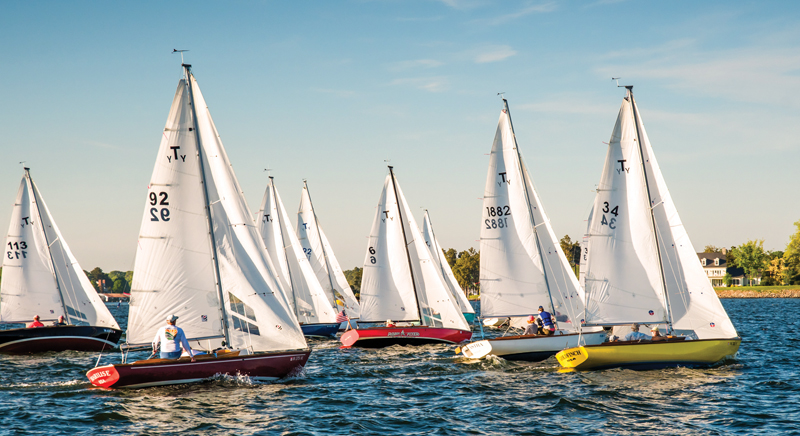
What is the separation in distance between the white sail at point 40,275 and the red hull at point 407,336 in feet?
39.0

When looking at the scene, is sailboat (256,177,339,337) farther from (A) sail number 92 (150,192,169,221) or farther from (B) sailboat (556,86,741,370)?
(B) sailboat (556,86,741,370)

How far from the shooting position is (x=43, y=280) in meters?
33.5

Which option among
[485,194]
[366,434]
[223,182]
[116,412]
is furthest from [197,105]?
[485,194]

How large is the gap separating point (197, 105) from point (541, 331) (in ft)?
47.6

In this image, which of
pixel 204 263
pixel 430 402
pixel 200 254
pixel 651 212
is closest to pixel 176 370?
pixel 204 263

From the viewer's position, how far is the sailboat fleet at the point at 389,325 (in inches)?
805

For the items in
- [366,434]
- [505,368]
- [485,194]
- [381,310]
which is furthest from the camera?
[381,310]

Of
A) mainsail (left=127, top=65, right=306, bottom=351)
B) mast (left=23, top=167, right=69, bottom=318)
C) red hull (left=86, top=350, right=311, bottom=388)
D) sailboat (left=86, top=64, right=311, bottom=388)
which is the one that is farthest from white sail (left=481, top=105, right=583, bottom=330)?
mast (left=23, top=167, right=69, bottom=318)

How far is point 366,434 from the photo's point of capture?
15.4 meters

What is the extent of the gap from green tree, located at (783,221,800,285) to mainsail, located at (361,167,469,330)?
111 metres

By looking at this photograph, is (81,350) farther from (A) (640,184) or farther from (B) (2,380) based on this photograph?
(A) (640,184)

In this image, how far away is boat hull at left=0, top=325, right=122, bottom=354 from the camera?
100ft

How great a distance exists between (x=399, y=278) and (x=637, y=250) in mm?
13683

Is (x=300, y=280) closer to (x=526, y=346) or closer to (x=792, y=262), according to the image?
(x=526, y=346)
